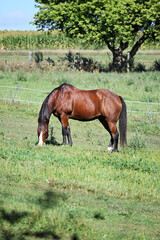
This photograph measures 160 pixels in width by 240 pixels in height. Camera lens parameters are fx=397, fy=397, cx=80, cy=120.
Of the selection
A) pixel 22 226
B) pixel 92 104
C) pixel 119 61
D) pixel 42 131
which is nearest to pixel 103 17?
pixel 119 61

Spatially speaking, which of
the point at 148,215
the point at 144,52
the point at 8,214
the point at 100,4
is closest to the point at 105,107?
the point at 148,215

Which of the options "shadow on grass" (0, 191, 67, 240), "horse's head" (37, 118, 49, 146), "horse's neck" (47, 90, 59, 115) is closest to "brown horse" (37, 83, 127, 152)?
"horse's neck" (47, 90, 59, 115)

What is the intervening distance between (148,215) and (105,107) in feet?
21.5

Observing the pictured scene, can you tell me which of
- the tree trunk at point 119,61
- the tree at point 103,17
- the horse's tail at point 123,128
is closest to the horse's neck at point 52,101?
the horse's tail at point 123,128

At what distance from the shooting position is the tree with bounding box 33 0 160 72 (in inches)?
1249

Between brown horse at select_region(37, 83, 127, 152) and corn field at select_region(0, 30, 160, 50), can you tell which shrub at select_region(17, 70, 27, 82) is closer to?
brown horse at select_region(37, 83, 127, 152)

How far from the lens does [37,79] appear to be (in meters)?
28.7

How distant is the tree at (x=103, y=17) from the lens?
31734 mm

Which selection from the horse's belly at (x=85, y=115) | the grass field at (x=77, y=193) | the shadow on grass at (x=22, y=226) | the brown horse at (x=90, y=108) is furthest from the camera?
the horse's belly at (x=85, y=115)

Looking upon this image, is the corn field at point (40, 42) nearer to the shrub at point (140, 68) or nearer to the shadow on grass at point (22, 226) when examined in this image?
the shrub at point (140, 68)

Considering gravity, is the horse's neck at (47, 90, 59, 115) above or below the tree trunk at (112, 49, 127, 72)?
below

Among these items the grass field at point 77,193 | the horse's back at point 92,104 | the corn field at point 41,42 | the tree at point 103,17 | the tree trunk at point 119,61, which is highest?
the tree at point 103,17

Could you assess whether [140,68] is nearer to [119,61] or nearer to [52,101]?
[119,61]

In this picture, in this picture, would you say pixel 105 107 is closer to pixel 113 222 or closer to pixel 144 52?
pixel 113 222
